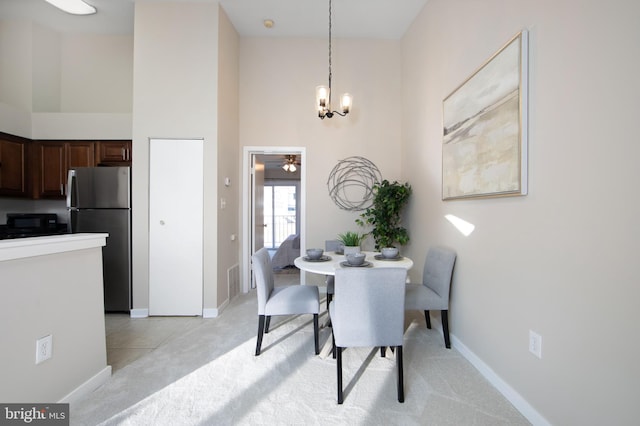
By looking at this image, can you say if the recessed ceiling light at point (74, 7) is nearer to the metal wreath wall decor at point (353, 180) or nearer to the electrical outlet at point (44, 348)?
the metal wreath wall decor at point (353, 180)

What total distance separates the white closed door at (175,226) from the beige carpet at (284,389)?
673 mm

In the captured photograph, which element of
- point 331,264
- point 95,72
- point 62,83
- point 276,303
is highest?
point 95,72

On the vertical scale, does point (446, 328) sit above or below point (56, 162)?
below

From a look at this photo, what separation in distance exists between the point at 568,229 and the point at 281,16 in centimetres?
360

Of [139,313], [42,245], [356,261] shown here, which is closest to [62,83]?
[139,313]

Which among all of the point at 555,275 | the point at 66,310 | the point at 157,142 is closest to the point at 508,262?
the point at 555,275

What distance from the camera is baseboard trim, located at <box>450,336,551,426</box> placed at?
1.50 meters

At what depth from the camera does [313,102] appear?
3777 mm

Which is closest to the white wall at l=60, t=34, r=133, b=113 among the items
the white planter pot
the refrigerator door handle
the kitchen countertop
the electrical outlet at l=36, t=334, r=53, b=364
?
the refrigerator door handle

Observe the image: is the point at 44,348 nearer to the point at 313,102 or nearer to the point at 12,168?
the point at 12,168

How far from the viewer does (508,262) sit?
1736 mm

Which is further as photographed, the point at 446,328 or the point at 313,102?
Result: the point at 313,102

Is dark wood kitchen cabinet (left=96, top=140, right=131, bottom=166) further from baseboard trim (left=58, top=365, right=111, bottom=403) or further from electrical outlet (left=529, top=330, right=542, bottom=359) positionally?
electrical outlet (left=529, top=330, right=542, bottom=359)

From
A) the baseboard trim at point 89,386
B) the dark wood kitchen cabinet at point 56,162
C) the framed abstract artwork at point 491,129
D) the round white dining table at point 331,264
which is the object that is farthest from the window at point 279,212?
the baseboard trim at point 89,386
